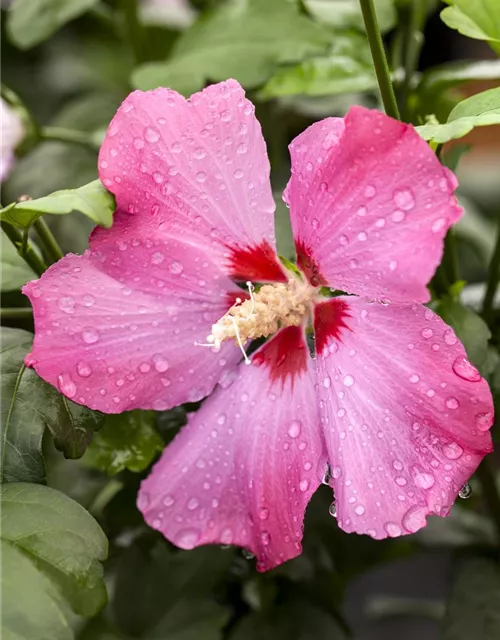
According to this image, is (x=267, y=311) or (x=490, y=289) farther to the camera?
(x=490, y=289)

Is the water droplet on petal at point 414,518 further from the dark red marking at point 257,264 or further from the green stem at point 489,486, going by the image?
the green stem at point 489,486

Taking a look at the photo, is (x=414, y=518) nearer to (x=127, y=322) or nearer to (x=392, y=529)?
(x=392, y=529)

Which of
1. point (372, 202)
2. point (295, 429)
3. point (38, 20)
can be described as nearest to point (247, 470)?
point (295, 429)

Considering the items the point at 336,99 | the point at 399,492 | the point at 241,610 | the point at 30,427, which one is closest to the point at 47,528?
the point at 30,427

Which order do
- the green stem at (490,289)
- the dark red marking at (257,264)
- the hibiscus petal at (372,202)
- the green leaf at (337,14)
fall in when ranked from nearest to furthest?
1. the hibiscus petal at (372,202)
2. the dark red marking at (257,264)
3. the green stem at (490,289)
4. the green leaf at (337,14)

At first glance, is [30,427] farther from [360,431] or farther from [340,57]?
[340,57]

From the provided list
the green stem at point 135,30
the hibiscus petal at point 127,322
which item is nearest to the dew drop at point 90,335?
the hibiscus petal at point 127,322
